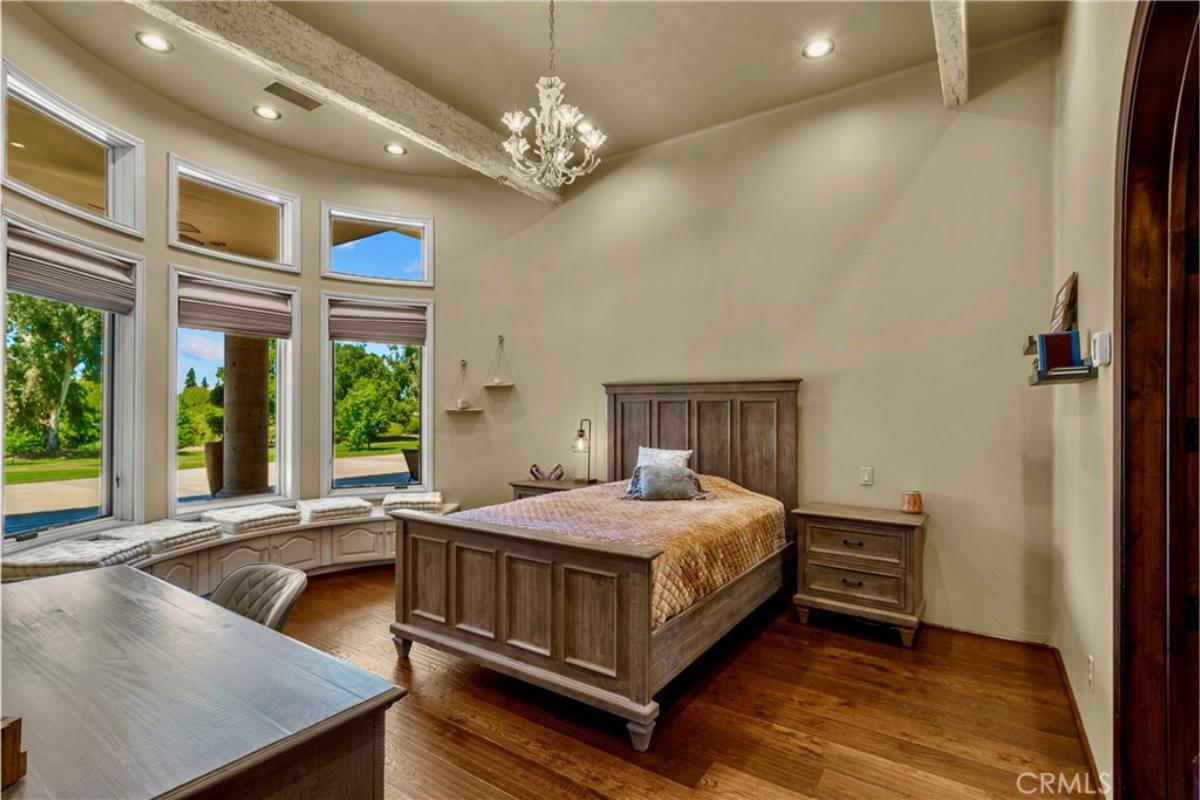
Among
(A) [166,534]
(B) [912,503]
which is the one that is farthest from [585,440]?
(A) [166,534]

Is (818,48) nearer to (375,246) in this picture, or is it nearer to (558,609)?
(558,609)

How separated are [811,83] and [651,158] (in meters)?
1.40

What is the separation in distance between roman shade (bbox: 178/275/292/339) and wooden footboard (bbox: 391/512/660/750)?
2.69m

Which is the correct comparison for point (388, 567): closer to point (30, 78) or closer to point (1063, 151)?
point (30, 78)

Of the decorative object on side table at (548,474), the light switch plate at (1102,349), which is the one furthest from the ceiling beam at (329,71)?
the light switch plate at (1102,349)

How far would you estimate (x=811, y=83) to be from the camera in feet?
13.0

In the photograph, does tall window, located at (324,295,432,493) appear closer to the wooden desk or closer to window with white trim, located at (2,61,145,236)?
window with white trim, located at (2,61,145,236)

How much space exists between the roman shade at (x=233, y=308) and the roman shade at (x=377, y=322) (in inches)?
16.3

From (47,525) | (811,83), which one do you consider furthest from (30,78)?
→ (811,83)

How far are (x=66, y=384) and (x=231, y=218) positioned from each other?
5.87 feet

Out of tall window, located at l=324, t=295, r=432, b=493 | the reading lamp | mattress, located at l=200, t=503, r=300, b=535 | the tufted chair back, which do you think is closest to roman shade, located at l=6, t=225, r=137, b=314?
tall window, located at l=324, t=295, r=432, b=493

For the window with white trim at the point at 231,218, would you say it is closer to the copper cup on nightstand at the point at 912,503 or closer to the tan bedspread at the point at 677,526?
the tan bedspread at the point at 677,526

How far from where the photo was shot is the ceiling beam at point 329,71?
9.82 ft

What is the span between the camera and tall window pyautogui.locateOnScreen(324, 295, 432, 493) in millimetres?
5270
